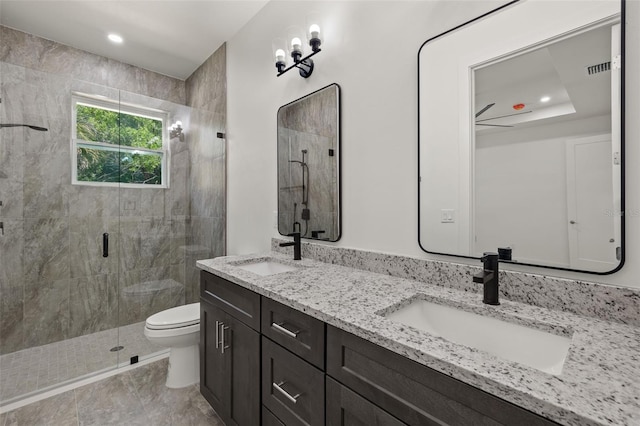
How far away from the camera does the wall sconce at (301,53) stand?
1.64m

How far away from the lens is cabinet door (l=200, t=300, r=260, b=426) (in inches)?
49.6

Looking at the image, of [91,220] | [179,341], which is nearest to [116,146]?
[91,220]

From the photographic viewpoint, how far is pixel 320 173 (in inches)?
71.2

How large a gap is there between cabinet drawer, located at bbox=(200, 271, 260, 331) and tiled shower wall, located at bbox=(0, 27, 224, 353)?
1.12 meters

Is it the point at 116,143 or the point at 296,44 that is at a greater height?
the point at 296,44

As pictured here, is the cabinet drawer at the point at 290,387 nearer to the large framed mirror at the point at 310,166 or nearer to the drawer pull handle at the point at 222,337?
the drawer pull handle at the point at 222,337

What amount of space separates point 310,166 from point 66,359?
235 cm

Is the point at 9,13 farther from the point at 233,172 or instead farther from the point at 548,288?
the point at 548,288

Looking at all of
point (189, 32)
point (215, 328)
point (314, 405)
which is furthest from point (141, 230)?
point (314, 405)

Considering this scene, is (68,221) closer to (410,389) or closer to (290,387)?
(290,387)

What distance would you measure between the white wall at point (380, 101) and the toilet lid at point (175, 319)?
79 cm

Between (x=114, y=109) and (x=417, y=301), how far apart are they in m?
2.74

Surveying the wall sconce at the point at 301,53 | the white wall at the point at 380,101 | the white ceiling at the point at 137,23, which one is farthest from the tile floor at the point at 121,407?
the white ceiling at the point at 137,23

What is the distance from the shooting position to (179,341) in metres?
1.92
